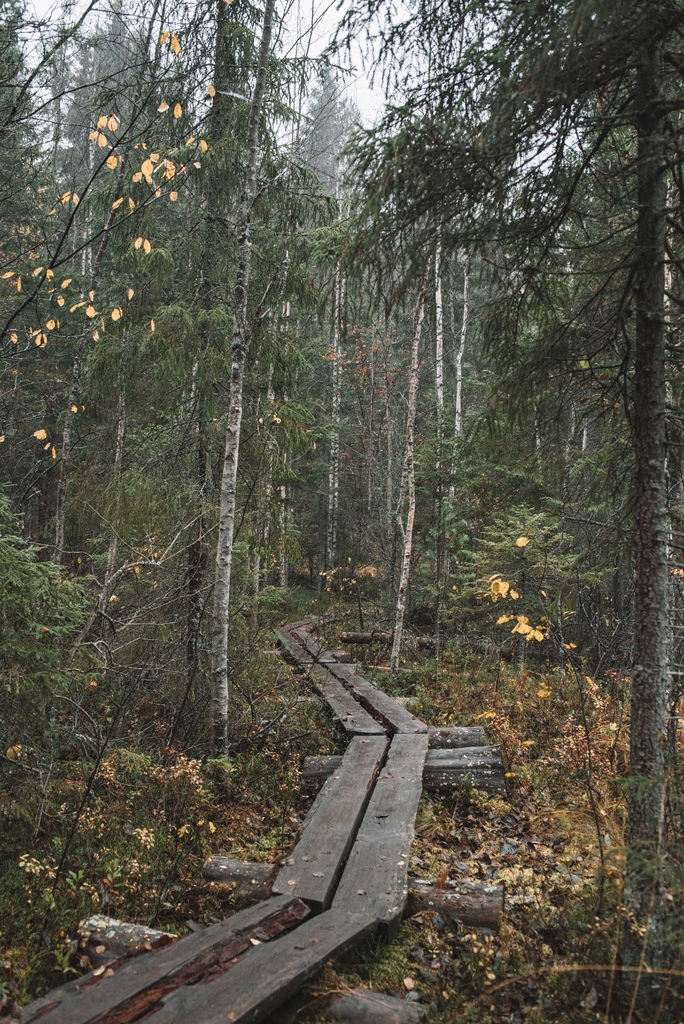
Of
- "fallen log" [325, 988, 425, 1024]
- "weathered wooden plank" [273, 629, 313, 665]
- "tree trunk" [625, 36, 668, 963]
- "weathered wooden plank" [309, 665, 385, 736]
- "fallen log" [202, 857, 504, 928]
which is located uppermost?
"tree trunk" [625, 36, 668, 963]

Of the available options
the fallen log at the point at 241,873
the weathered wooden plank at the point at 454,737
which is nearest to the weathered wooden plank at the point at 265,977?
the fallen log at the point at 241,873

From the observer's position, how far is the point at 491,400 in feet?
15.6

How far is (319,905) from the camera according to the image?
3898mm

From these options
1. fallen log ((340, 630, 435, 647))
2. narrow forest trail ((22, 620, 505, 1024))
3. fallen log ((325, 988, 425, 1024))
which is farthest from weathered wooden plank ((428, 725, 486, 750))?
fallen log ((340, 630, 435, 647))

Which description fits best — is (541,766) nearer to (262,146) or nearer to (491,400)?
(491,400)

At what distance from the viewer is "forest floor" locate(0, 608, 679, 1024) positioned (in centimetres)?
338

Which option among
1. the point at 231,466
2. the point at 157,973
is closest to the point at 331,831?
the point at 157,973

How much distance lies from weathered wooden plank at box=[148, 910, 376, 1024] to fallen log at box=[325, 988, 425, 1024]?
0.20 m

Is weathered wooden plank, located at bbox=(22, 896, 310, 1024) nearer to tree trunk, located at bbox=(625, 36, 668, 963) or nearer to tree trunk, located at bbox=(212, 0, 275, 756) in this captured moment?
tree trunk, located at bbox=(625, 36, 668, 963)

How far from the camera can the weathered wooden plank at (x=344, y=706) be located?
7492mm

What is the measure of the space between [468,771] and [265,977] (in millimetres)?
3768

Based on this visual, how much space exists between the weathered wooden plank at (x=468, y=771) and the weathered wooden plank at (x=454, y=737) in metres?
0.45

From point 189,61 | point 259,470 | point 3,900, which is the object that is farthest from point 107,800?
point 189,61

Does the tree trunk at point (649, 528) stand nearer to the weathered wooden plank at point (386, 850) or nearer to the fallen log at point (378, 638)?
the weathered wooden plank at point (386, 850)
